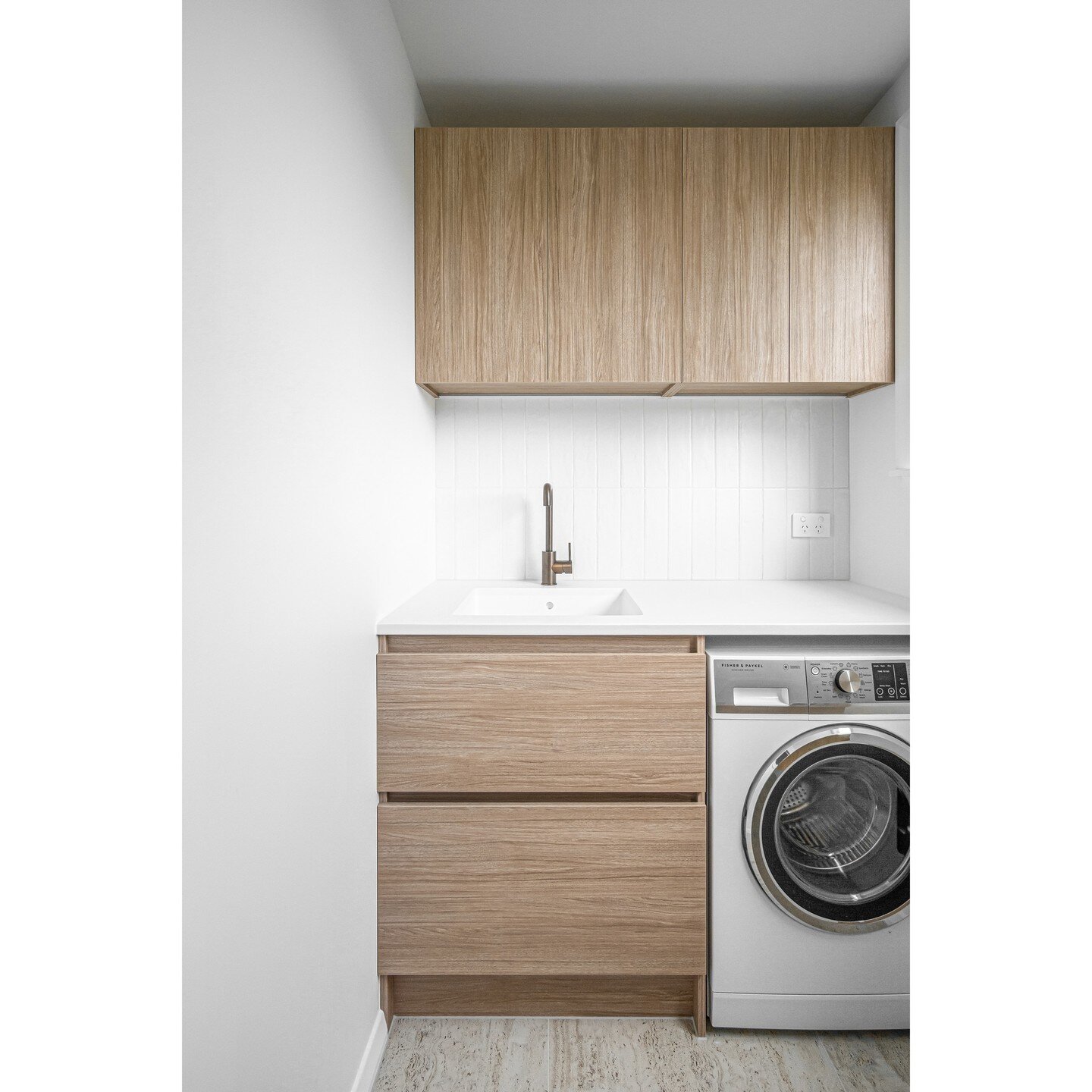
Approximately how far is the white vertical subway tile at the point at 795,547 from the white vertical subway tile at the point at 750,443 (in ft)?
0.41

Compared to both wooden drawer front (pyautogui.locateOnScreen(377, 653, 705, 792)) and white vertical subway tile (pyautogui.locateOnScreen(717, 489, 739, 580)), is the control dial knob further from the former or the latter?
white vertical subway tile (pyautogui.locateOnScreen(717, 489, 739, 580))

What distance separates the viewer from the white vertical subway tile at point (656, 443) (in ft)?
8.50

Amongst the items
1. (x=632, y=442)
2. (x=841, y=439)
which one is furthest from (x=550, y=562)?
(x=841, y=439)

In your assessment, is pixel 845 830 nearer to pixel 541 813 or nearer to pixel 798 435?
pixel 541 813

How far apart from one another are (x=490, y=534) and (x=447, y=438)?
0.36 metres

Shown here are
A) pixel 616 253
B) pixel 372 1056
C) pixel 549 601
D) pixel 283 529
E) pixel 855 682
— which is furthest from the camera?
pixel 549 601

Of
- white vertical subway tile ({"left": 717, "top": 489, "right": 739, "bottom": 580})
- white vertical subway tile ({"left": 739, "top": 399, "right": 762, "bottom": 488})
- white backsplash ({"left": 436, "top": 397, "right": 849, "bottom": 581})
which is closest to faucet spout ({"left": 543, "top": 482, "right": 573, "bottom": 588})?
white backsplash ({"left": 436, "top": 397, "right": 849, "bottom": 581})

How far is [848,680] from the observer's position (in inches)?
69.4

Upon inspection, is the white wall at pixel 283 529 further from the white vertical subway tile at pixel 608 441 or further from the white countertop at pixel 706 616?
the white vertical subway tile at pixel 608 441

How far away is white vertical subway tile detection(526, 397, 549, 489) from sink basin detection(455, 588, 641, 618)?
40 cm

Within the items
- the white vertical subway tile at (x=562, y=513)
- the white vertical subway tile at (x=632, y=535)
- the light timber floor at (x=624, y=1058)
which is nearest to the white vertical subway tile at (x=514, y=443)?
the white vertical subway tile at (x=562, y=513)

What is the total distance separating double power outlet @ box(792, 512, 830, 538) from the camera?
8.55 feet
